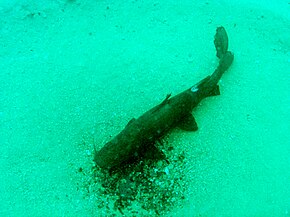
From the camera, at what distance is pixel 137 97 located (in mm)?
6348

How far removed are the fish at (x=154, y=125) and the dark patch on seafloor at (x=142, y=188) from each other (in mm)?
212

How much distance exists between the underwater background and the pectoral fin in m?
0.14

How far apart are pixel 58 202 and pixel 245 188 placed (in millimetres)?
3570

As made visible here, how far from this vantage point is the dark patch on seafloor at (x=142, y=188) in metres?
5.09

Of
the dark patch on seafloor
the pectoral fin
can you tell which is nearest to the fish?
the pectoral fin

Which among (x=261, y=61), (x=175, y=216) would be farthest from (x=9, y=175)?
(x=261, y=61)

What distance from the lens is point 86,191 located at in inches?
206

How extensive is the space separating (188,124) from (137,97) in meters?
1.33

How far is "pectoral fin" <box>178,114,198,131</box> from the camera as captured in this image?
5.89 metres

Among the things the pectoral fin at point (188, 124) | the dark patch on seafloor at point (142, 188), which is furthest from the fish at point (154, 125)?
the dark patch on seafloor at point (142, 188)

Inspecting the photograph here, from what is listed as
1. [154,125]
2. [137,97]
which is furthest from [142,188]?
[137,97]

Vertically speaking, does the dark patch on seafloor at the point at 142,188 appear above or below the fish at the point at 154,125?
below

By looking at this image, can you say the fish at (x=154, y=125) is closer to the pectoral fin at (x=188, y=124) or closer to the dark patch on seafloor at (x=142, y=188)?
the pectoral fin at (x=188, y=124)

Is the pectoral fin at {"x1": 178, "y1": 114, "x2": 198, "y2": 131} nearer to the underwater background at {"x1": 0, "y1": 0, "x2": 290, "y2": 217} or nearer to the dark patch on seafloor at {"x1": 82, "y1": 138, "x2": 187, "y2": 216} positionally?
the underwater background at {"x1": 0, "y1": 0, "x2": 290, "y2": 217}
